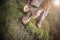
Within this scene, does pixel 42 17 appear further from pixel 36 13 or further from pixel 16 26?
pixel 16 26

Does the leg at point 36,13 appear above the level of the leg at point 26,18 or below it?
above

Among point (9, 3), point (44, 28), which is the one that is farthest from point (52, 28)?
point (9, 3)

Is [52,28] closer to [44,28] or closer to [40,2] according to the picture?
[44,28]

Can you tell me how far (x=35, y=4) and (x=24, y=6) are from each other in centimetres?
7

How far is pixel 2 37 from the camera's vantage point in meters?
1.46

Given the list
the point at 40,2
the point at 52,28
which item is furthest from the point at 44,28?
the point at 40,2

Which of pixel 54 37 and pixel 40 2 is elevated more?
pixel 40 2

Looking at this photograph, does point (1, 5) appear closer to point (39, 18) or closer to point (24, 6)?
point (24, 6)

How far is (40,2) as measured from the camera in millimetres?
1483

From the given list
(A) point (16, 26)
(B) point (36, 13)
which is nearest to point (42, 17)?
(B) point (36, 13)

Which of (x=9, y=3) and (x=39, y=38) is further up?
(x=9, y=3)

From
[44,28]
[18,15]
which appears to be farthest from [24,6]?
[44,28]

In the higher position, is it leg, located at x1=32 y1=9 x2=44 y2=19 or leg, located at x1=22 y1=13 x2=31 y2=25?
leg, located at x1=32 y1=9 x2=44 y2=19

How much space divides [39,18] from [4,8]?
225 millimetres
